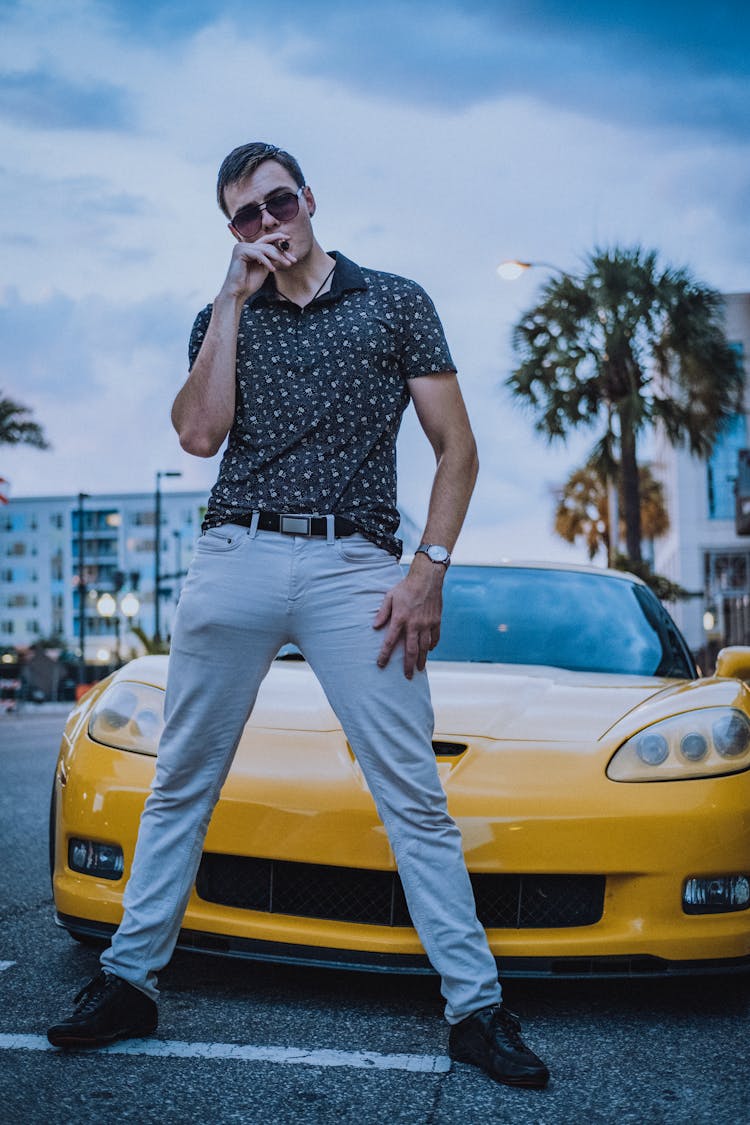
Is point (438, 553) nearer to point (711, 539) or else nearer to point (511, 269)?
point (511, 269)

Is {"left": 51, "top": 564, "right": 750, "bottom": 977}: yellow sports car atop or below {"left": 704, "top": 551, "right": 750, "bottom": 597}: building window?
below

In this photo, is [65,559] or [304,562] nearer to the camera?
[304,562]

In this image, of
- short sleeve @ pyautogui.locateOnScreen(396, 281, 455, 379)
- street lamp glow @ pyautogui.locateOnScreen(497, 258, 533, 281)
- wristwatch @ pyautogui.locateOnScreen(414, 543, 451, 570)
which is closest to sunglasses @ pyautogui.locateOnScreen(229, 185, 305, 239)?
short sleeve @ pyautogui.locateOnScreen(396, 281, 455, 379)

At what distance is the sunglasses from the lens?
265 centimetres

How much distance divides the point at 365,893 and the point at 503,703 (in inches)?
26.1

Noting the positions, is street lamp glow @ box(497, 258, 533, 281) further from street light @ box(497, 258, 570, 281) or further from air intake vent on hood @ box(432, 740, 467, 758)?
air intake vent on hood @ box(432, 740, 467, 758)

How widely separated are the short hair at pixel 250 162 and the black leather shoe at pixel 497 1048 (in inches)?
68.9

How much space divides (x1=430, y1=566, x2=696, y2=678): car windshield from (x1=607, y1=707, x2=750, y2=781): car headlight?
3.07ft

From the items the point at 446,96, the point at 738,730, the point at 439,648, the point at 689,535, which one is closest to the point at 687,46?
the point at 446,96

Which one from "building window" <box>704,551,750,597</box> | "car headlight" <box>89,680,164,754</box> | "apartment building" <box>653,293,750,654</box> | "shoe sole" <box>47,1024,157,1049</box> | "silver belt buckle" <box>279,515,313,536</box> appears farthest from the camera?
"building window" <box>704,551,750,597</box>

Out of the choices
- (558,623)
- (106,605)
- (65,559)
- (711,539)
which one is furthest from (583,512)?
(65,559)

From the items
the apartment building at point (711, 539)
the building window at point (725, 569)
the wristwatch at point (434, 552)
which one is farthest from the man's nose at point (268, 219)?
the building window at point (725, 569)

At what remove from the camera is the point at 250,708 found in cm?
265

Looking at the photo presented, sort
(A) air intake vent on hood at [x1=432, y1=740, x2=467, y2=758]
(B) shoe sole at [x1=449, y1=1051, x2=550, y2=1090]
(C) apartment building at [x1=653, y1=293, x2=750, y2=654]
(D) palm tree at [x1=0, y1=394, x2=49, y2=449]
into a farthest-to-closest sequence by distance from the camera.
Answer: (C) apartment building at [x1=653, y1=293, x2=750, y2=654]
(D) palm tree at [x1=0, y1=394, x2=49, y2=449]
(A) air intake vent on hood at [x1=432, y1=740, x2=467, y2=758]
(B) shoe sole at [x1=449, y1=1051, x2=550, y2=1090]
